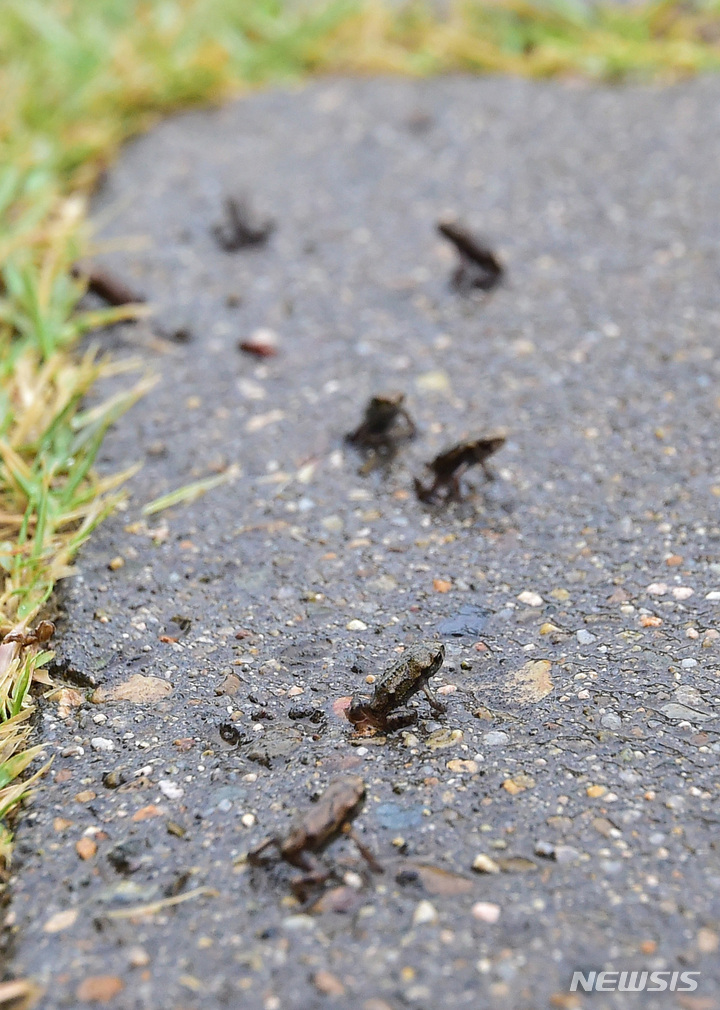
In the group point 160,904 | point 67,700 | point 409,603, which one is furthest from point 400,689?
point 67,700

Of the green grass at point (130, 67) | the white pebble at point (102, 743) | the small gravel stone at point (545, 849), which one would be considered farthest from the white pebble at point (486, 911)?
the green grass at point (130, 67)

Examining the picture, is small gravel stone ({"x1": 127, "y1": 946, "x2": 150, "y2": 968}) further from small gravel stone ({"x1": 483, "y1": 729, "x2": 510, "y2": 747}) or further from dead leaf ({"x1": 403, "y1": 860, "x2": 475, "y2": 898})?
small gravel stone ({"x1": 483, "y1": 729, "x2": 510, "y2": 747})

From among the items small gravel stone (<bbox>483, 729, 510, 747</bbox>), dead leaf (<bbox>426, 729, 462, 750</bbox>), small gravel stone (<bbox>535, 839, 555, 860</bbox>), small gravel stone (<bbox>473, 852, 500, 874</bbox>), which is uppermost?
small gravel stone (<bbox>473, 852, 500, 874</bbox>)

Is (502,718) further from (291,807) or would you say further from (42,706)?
(42,706)

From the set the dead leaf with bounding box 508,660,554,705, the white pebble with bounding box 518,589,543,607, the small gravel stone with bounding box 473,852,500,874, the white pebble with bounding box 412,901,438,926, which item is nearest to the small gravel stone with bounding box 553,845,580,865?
the small gravel stone with bounding box 473,852,500,874

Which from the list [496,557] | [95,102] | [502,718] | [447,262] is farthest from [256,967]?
[95,102]

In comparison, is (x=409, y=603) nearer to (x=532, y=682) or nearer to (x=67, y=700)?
(x=532, y=682)
